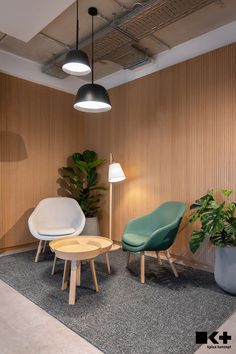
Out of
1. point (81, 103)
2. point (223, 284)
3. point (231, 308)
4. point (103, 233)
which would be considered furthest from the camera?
point (103, 233)

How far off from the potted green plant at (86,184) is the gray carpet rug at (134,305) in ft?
3.88

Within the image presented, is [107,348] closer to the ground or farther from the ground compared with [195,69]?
closer to the ground

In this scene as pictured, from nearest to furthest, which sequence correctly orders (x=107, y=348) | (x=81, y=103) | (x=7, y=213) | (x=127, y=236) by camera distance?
(x=107, y=348)
(x=81, y=103)
(x=127, y=236)
(x=7, y=213)

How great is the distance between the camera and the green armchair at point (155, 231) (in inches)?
107

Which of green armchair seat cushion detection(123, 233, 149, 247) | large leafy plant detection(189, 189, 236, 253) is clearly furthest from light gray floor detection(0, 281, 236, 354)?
green armchair seat cushion detection(123, 233, 149, 247)

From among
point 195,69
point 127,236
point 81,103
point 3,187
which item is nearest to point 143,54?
point 195,69

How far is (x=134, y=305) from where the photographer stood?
7.36 ft

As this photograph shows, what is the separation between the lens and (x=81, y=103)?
9.00ft

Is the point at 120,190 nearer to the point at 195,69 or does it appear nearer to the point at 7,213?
the point at 7,213

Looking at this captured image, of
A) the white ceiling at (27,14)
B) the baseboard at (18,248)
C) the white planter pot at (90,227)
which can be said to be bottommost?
the baseboard at (18,248)

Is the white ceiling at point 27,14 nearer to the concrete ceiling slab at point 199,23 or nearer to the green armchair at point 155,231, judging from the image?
the concrete ceiling slab at point 199,23

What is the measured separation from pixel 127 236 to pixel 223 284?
1185 millimetres

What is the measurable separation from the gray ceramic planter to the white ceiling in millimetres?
2909

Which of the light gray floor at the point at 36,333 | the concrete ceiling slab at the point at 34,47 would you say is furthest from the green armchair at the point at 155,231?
the concrete ceiling slab at the point at 34,47
